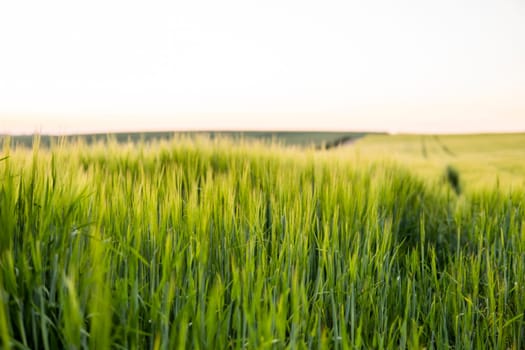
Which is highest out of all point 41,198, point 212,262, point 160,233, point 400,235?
point 41,198

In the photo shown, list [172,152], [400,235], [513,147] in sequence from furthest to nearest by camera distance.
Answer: [513,147] → [172,152] → [400,235]

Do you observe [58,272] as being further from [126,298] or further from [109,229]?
[109,229]

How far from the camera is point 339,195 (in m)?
1.82

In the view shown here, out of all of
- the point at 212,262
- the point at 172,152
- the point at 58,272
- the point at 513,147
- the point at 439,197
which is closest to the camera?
the point at 58,272

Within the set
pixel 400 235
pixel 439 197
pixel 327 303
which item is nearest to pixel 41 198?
pixel 327 303

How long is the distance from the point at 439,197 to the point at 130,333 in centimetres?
281

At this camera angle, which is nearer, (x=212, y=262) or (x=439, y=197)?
(x=212, y=262)

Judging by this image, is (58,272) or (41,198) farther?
(41,198)

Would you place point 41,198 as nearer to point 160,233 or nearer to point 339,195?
point 160,233

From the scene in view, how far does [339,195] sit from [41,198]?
1.17m

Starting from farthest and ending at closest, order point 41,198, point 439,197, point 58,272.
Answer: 1. point 439,197
2. point 41,198
3. point 58,272

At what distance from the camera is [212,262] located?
1230mm

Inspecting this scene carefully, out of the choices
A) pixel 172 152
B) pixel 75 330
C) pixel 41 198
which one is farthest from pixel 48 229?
pixel 172 152

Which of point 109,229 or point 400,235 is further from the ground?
point 109,229
